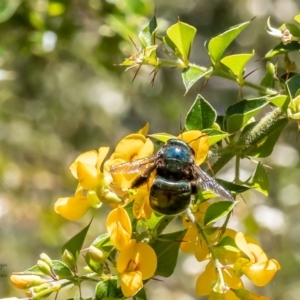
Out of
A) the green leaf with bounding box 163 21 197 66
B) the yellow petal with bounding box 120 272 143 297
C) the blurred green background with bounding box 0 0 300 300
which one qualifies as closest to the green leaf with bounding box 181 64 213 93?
the green leaf with bounding box 163 21 197 66

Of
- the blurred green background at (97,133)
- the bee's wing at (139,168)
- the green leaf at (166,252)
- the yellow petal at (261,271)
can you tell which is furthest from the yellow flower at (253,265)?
the blurred green background at (97,133)

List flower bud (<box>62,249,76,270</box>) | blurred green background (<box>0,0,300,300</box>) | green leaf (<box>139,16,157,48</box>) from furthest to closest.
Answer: blurred green background (<box>0,0,300,300</box>)
green leaf (<box>139,16,157,48</box>)
flower bud (<box>62,249,76,270</box>)

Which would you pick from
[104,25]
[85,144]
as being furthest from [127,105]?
[104,25]

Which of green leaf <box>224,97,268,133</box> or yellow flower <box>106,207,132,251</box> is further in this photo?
green leaf <box>224,97,268,133</box>

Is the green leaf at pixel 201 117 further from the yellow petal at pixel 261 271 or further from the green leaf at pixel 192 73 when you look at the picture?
the yellow petal at pixel 261 271

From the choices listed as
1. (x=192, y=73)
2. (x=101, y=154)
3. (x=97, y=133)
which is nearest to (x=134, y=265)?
(x=101, y=154)

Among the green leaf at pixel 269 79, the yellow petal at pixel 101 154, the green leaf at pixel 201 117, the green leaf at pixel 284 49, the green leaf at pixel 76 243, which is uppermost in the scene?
the green leaf at pixel 284 49

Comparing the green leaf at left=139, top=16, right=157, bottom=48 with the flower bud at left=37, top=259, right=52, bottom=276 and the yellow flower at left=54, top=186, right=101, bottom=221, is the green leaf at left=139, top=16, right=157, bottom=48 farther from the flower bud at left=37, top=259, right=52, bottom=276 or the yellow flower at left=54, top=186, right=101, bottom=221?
the flower bud at left=37, top=259, right=52, bottom=276
